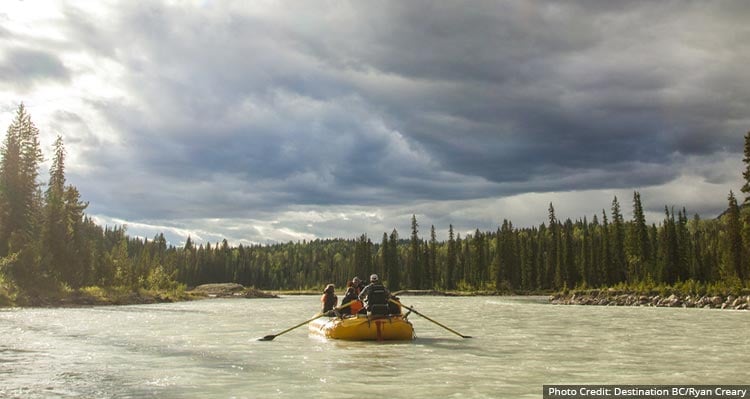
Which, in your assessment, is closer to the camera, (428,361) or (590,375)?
(590,375)

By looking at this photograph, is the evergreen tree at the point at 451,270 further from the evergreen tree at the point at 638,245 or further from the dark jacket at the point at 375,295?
the dark jacket at the point at 375,295

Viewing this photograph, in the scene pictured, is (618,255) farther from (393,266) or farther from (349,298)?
(349,298)

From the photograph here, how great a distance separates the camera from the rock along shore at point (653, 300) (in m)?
57.2

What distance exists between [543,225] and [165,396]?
644 ft

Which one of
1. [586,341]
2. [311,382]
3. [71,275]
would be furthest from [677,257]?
[311,382]

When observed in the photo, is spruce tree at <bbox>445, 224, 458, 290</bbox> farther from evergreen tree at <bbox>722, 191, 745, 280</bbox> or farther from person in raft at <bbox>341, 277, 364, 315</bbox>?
person in raft at <bbox>341, 277, 364, 315</bbox>

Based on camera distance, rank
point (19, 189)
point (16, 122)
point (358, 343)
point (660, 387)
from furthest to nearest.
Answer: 1. point (16, 122)
2. point (19, 189)
3. point (358, 343)
4. point (660, 387)

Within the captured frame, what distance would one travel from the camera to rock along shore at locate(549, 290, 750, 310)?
188 ft

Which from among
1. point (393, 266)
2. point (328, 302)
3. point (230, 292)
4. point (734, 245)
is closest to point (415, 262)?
point (393, 266)

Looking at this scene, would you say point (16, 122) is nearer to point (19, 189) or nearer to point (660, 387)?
point (19, 189)

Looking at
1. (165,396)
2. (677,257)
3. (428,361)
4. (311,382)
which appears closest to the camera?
(165,396)

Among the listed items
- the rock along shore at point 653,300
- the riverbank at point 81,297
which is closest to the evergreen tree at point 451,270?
the rock along shore at point 653,300

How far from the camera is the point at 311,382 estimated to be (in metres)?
14.5

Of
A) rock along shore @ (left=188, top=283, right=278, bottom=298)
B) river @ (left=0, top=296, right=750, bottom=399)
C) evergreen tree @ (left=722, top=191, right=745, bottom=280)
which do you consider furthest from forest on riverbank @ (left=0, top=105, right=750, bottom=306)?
river @ (left=0, top=296, right=750, bottom=399)
